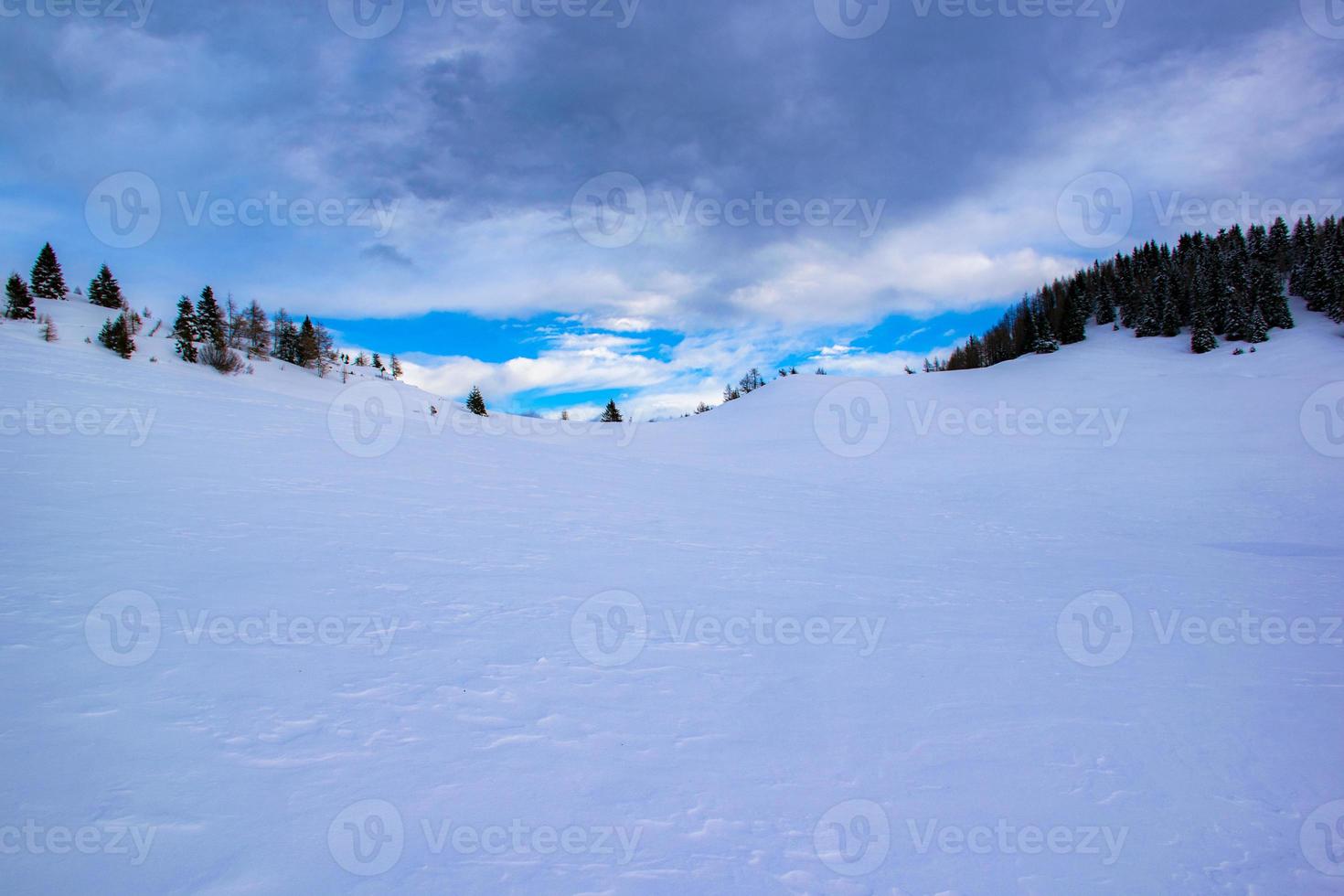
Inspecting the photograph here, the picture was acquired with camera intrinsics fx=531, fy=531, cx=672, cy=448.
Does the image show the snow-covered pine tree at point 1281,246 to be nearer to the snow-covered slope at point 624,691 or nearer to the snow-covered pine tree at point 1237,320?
the snow-covered pine tree at point 1237,320

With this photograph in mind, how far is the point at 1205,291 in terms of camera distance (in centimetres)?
4559

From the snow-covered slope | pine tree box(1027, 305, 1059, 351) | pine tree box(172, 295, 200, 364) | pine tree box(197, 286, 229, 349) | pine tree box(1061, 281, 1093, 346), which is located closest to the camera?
the snow-covered slope

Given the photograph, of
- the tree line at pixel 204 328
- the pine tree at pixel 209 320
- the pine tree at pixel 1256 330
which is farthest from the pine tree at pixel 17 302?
the pine tree at pixel 1256 330

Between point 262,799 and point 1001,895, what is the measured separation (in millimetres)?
4338

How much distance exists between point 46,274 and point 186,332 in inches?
568

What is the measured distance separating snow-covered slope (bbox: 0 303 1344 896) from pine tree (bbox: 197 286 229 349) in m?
33.7

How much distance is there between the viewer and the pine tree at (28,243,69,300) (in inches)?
1563

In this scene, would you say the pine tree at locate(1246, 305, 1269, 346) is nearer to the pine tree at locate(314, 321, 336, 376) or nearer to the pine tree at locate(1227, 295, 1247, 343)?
the pine tree at locate(1227, 295, 1247, 343)

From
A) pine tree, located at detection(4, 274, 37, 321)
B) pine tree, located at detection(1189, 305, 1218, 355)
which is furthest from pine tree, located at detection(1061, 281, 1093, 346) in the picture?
pine tree, located at detection(4, 274, 37, 321)

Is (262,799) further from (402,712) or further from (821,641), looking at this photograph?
(821,641)

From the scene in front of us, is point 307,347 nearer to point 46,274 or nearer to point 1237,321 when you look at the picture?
point 46,274

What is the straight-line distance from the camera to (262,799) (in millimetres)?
3234

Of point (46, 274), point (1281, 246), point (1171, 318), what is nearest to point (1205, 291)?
point (1171, 318)

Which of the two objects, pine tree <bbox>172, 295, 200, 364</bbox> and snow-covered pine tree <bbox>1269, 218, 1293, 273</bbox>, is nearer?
pine tree <bbox>172, 295, 200, 364</bbox>
